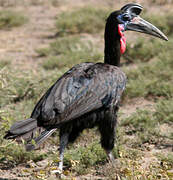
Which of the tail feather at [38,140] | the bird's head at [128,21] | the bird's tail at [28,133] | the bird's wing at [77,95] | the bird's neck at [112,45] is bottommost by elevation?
the tail feather at [38,140]

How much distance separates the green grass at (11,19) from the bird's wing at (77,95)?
19.9 feet

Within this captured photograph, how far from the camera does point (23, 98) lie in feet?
23.1

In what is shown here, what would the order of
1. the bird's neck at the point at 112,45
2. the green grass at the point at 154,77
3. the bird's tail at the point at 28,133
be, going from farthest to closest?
the green grass at the point at 154,77 < the bird's neck at the point at 112,45 < the bird's tail at the point at 28,133

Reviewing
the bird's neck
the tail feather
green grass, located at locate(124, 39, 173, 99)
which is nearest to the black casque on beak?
the bird's neck

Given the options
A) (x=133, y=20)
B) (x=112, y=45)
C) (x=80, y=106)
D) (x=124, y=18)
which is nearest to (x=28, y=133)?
(x=80, y=106)

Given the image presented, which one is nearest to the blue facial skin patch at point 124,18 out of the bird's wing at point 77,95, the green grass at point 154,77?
the bird's wing at point 77,95

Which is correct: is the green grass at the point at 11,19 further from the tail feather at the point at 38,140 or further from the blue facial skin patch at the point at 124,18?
the tail feather at the point at 38,140

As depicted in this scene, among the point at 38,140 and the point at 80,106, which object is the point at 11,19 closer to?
the point at 80,106

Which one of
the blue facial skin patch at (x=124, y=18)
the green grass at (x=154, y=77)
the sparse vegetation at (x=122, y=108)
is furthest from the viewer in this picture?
the green grass at (x=154, y=77)

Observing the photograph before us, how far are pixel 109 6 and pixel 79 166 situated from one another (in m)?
7.28

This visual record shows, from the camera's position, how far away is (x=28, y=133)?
451cm

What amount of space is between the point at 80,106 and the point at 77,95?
11cm

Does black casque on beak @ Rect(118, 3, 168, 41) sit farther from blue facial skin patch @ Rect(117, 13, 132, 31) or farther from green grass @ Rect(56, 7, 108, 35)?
green grass @ Rect(56, 7, 108, 35)

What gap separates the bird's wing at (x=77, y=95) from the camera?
458cm
